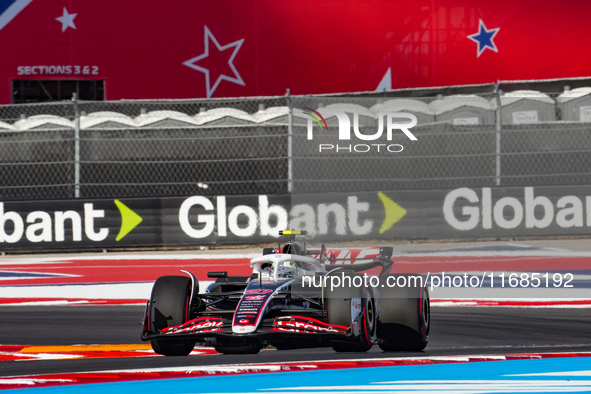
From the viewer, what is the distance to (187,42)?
829 inches

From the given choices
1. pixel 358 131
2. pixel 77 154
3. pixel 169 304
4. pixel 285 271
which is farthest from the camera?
pixel 77 154

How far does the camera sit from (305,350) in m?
6.77

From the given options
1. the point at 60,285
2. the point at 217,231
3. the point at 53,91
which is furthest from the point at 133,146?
the point at 53,91

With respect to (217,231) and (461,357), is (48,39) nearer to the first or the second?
A: (217,231)

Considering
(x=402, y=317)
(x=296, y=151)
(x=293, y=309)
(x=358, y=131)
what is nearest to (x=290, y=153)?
(x=296, y=151)

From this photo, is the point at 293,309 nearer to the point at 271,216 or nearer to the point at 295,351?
the point at 295,351

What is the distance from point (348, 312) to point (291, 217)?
7.59m

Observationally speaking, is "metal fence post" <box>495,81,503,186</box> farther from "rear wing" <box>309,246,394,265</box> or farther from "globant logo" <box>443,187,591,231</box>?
"rear wing" <box>309,246,394,265</box>

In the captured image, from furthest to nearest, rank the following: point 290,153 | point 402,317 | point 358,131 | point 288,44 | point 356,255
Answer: point 288,44 < point 358,131 < point 290,153 < point 356,255 < point 402,317

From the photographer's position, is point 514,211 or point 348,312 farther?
point 514,211

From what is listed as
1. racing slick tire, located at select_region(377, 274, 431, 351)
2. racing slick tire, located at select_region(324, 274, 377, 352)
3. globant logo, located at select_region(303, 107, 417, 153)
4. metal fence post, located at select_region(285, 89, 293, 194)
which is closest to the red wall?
globant logo, located at select_region(303, 107, 417, 153)

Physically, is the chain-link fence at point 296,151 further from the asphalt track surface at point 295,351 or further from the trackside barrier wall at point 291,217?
the asphalt track surface at point 295,351

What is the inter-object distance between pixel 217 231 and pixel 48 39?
8892 mm

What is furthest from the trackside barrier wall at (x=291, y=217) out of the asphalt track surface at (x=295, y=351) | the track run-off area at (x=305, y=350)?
the asphalt track surface at (x=295, y=351)
